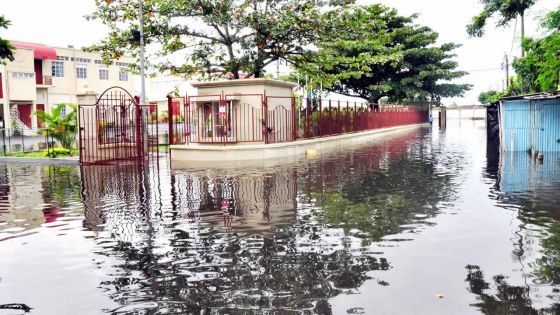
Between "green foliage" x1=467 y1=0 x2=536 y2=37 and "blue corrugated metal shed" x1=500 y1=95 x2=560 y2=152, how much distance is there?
1419 centimetres

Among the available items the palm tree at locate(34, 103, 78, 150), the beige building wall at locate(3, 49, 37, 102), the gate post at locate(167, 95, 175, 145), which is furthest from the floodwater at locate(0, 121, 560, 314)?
the beige building wall at locate(3, 49, 37, 102)

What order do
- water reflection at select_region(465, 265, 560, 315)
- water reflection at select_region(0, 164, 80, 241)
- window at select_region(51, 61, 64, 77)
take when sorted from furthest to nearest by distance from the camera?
window at select_region(51, 61, 64, 77) → water reflection at select_region(0, 164, 80, 241) → water reflection at select_region(465, 265, 560, 315)

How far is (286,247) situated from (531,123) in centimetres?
1691

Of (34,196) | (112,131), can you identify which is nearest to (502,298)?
(34,196)

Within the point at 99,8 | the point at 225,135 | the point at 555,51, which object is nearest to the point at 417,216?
the point at 225,135

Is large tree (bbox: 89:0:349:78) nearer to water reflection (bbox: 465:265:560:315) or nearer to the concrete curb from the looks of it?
the concrete curb

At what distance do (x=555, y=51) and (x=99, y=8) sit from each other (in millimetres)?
19912

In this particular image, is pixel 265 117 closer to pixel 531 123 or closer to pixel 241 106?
pixel 241 106

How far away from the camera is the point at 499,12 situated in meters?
33.7

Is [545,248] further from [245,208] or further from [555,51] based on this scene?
[555,51]

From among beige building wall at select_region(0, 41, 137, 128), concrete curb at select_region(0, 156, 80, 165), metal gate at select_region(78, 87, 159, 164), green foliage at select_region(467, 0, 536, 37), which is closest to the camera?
metal gate at select_region(78, 87, 159, 164)

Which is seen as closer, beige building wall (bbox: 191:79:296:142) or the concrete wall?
the concrete wall

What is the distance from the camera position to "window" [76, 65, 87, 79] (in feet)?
172

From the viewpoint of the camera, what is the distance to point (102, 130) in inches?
787
